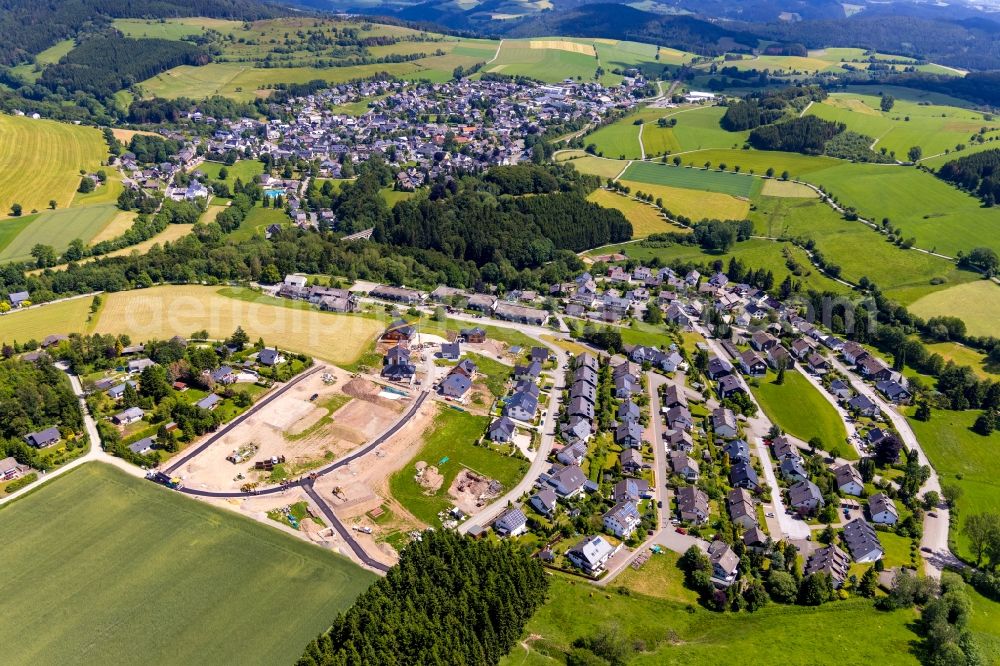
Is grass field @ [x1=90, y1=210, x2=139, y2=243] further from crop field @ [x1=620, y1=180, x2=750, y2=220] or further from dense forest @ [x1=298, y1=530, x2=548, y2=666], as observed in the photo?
crop field @ [x1=620, y1=180, x2=750, y2=220]

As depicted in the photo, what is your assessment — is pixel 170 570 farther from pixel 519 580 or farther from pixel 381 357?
pixel 381 357

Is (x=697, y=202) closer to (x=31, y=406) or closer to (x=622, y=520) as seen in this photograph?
(x=622, y=520)

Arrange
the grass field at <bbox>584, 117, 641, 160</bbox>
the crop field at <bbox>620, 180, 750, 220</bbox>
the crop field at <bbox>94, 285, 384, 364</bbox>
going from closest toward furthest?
1. the crop field at <bbox>94, 285, 384, 364</bbox>
2. the crop field at <bbox>620, 180, 750, 220</bbox>
3. the grass field at <bbox>584, 117, 641, 160</bbox>

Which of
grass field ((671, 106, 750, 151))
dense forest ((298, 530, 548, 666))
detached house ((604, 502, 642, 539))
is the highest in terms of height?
grass field ((671, 106, 750, 151))

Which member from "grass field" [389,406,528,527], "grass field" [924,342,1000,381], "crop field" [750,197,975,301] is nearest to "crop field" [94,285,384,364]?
"grass field" [389,406,528,527]

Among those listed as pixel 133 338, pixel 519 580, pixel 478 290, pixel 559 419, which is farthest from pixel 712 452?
pixel 133 338

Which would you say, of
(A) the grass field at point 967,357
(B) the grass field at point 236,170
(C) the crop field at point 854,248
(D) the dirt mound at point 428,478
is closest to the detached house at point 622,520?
(D) the dirt mound at point 428,478

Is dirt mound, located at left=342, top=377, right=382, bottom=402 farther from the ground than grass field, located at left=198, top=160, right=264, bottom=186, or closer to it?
closer to it
